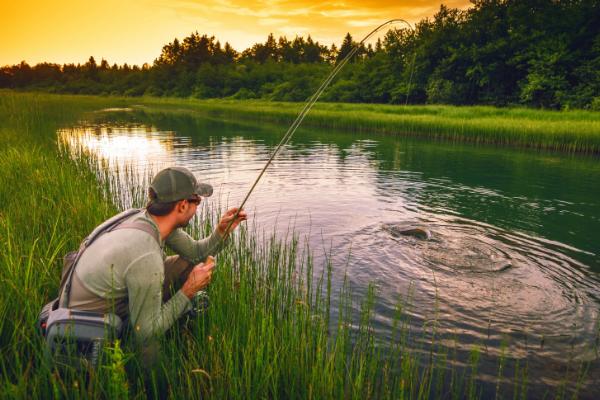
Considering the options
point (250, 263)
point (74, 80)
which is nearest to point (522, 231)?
point (250, 263)

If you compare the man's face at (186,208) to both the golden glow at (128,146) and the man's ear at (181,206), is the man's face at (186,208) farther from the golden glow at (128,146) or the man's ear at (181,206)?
the golden glow at (128,146)

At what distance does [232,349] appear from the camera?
293 cm

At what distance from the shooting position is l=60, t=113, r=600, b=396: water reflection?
5.00m

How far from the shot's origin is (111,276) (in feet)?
8.23

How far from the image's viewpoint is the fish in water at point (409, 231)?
8.04m

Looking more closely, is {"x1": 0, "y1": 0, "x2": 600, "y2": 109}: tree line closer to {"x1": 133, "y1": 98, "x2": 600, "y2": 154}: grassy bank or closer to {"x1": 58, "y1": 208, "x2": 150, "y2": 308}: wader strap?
{"x1": 133, "y1": 98, "x2": 600, "y2": 154}: grassy bank

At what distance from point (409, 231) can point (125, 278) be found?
262 inches

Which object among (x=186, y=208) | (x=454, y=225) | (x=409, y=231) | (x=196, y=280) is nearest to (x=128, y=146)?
(x=409, y=231)

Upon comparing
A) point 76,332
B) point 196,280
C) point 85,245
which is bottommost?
point 76,332

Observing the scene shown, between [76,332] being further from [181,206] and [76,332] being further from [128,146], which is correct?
[128,146]

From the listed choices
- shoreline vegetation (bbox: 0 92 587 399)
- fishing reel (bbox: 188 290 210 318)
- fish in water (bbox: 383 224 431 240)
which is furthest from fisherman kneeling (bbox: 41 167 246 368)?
fish in water (bbox: 383 224 431 240)

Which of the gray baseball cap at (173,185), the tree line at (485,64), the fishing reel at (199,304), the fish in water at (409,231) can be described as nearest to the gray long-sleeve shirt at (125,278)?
the gray baseball cap at (173,185)

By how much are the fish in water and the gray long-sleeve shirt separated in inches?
244

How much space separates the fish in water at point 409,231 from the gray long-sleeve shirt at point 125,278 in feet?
20.4
